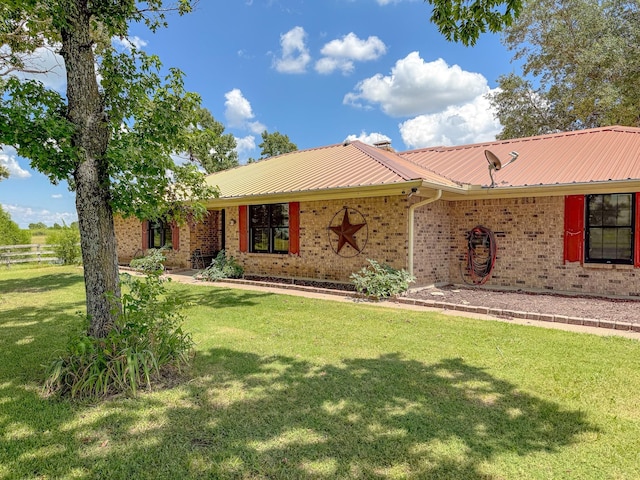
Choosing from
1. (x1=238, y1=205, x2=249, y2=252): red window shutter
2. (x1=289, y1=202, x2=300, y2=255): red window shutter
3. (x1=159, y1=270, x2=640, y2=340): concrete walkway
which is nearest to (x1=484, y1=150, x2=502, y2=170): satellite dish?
(x1=159, y1=270, x2=640, y2=340): concrete walkway

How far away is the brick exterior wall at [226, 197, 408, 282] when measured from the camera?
9.41 m

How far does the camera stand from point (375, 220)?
9.75 metres

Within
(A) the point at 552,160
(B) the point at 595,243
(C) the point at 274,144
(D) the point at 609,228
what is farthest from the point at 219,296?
(C) the point at 274,144

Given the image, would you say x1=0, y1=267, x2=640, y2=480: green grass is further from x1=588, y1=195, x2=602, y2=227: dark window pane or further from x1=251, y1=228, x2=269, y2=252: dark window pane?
x1=251, y1=228, x2=269, y2=252: dark window pane

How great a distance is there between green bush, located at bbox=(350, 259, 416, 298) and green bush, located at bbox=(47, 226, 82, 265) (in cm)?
1587

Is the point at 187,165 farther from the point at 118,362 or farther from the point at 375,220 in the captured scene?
the point at 375,220

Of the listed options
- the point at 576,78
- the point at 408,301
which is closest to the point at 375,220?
the point at 408,301

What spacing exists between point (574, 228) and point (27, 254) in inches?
929

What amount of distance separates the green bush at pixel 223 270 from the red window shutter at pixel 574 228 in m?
9.10

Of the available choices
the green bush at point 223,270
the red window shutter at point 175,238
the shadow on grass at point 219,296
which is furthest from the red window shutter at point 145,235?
the shadow on grass at point 219,296

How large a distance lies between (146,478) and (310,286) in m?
7.85

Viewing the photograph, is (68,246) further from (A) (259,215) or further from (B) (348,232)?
(B) (348,232)

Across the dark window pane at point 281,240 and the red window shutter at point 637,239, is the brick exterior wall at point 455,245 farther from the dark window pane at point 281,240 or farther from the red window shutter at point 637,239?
the dark window pane at point 281,240

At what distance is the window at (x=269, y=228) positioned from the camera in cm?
1183
